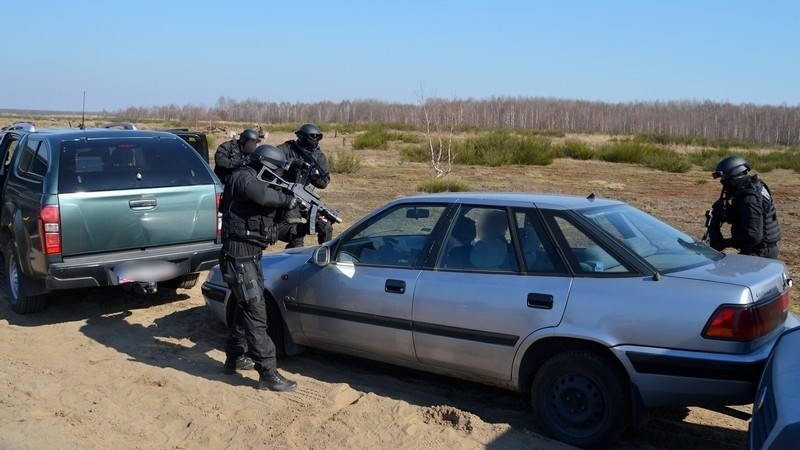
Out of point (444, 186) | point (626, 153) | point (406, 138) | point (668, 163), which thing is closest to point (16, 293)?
point (444, 186)

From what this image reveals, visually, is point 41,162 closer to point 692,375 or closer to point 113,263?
point 113,263

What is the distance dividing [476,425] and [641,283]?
4.24 ft

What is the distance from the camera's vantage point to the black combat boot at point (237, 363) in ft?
19.2

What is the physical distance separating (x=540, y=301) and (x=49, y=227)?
446 cm

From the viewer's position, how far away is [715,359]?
4043 mm

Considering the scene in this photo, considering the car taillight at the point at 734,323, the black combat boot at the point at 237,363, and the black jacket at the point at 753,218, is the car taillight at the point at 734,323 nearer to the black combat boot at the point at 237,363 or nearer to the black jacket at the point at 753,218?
the black jacket at the point at 753,218

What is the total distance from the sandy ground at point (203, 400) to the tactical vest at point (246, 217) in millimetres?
1094

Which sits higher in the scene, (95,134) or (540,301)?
(95,134)

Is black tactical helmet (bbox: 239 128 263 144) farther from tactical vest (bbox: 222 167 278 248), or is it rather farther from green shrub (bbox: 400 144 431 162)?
green shrub (bbox: 400 144 431 162)

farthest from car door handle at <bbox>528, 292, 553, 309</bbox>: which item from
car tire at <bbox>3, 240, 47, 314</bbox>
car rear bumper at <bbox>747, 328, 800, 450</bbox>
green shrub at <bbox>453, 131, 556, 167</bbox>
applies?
green shrub at <bbox>453, 131, 556, 167</bbox>

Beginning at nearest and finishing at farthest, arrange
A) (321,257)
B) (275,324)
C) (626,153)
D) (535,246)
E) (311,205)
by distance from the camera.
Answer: (535,246) → (321,257) → (275,324) → (311,205) → (626,153)

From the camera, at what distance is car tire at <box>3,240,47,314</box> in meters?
A: 7.43

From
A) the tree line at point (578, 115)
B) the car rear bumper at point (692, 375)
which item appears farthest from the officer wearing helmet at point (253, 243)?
the tree line at point (578, 115)

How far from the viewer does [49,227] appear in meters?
6.77
